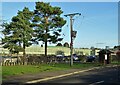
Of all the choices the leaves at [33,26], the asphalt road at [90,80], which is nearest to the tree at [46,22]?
the leaves at [33,26]

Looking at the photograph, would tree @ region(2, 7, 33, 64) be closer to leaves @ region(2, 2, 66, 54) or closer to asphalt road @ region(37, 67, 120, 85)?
leaves @ region(2, 2, 66, 54)

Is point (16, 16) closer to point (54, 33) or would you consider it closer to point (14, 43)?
point (14, 43)

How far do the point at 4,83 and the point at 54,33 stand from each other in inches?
1840

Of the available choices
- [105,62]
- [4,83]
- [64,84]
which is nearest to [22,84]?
[4,83]

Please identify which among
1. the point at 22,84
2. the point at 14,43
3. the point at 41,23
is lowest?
the point at 22,84

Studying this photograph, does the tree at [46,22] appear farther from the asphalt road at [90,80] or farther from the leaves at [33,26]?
the asphalt road at [90,80]

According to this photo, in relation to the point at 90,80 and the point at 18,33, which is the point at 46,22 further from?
the point at 90,80

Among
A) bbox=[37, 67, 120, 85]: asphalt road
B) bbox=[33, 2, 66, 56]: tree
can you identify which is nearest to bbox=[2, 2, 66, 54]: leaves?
bbox=[33, 2, 66, 56]: tree

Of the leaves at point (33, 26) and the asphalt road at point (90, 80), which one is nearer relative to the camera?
the asphalt road at point (90, 80)

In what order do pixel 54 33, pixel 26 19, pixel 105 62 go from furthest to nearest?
1. pixel 54 33
2. pixel 26 19
3. pixel 105 62

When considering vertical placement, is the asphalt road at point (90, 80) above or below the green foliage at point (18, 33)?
below

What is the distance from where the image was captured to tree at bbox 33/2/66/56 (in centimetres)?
6519

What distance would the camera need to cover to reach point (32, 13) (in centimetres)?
Result: 6575

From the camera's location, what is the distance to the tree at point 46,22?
6519 centimetres
